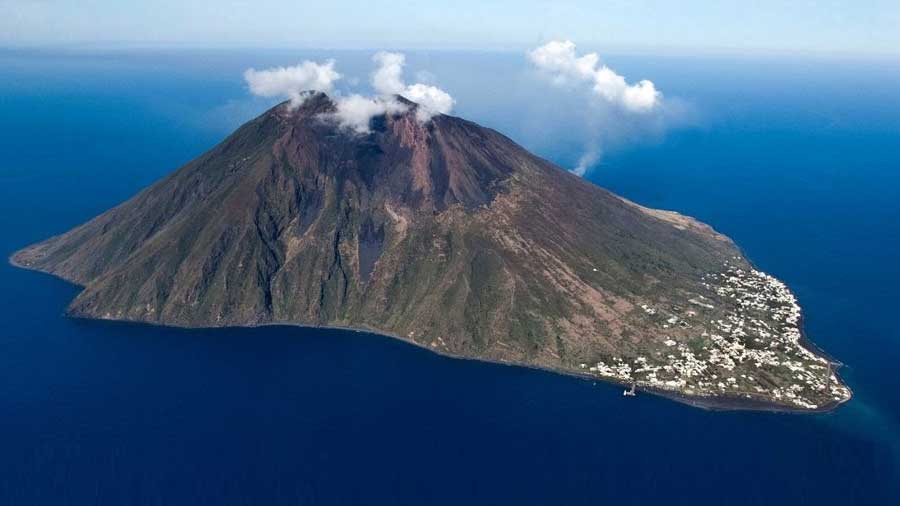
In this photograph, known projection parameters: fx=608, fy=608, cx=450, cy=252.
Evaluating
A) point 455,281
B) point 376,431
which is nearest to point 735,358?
point 455,281

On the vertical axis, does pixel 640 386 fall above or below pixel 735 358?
below

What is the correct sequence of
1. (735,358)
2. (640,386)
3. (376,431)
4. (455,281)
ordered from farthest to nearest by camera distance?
(455,281), (735,358), (640,386), (376,431)

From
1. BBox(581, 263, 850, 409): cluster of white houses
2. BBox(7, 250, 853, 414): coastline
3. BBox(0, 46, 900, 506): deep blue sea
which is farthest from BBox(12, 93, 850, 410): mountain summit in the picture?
BBox(0, 46, 900, 506): deep blue sea

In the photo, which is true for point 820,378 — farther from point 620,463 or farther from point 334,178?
point 334,178

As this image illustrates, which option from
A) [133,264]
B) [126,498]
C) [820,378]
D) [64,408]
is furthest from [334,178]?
[820,378]

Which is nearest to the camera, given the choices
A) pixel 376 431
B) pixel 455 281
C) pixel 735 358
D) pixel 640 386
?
pixel 376 431

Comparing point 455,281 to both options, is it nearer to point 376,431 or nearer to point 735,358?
point 376,431
